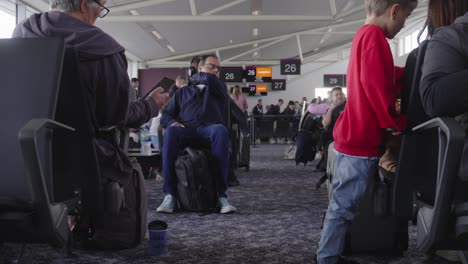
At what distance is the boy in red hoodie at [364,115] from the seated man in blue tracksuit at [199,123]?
179cm

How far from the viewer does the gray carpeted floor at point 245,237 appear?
245 centimetres

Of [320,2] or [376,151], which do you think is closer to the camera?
[376,151]

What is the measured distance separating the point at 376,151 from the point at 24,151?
133cm

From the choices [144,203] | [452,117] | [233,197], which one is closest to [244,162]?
[233,197]

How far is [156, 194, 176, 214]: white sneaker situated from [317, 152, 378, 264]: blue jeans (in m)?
1.96

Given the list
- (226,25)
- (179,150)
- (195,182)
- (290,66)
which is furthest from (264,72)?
(195,182)

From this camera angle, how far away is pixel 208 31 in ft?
55.8

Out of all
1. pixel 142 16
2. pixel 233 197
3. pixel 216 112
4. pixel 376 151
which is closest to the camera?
pixel 376 151

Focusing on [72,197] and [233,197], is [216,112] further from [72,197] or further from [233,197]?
[72,197]

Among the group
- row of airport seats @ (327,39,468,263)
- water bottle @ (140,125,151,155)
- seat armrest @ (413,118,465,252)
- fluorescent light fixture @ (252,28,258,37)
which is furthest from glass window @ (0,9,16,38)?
seat armrest @ (413,118,465,252)

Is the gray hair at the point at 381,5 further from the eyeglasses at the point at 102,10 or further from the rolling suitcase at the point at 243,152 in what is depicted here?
the rolling suitcase at the point at 243,152

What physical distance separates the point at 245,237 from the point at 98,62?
1.61 meters

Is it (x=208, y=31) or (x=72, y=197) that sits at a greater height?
(x=208, y=31)

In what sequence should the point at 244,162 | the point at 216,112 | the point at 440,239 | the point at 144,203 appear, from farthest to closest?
the point at 244,162 → the point at 216,112 → the point at 144,203 → the point at 440,239
